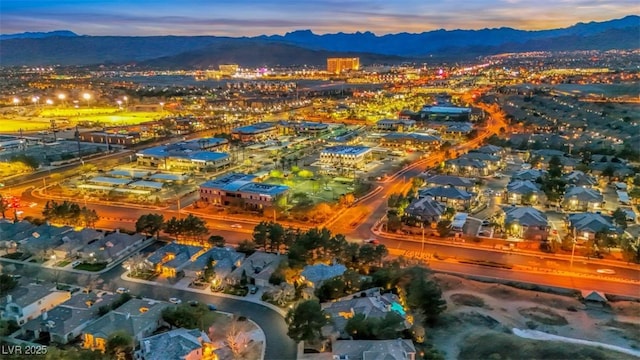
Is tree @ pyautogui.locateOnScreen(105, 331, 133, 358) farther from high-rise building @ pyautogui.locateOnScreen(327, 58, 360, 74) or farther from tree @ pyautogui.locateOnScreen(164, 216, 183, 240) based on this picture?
high-rise building @ pyautogui.locateOnScreen(327, 58, 360, 74)

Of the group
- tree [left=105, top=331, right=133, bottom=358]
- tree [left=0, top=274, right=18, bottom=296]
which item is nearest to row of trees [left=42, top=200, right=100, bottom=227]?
tree [left=0, top=274, right=18, bottom=296]

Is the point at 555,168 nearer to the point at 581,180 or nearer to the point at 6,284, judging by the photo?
the point at 581,180

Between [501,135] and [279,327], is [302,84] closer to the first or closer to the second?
[501,135]

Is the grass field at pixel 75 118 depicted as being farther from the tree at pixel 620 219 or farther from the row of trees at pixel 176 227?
the tree at pixel 620 219

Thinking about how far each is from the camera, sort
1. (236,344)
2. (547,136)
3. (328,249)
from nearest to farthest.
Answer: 1. (236,344)
2. (328,249)
3. (547,136)

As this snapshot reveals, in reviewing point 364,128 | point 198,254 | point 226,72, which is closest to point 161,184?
point 198,254

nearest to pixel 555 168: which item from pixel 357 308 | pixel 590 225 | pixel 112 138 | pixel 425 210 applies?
pixel 590 225

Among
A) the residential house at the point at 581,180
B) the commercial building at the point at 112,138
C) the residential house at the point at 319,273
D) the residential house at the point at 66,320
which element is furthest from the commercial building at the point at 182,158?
the residential house at the point at 581,180

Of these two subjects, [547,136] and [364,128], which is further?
[364,128]
